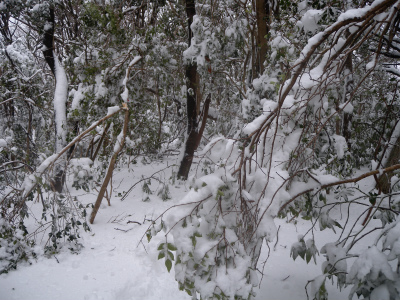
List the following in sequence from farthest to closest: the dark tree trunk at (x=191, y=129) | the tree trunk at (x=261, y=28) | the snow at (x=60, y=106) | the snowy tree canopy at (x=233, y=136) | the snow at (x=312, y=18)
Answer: the dark tree trunk at (x=191, y=129)
the snow at (x=60, y=106)
the tree trunk at (x=261, y=28)
the snow at (x=312, y=18)
the snowy tree canopy at (x=233, y=136)

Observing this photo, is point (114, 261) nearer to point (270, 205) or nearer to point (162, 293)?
point (162, 293)

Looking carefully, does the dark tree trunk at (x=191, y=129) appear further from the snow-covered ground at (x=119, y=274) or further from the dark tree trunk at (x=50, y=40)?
the dark tree trunk at (x=50, y=40)

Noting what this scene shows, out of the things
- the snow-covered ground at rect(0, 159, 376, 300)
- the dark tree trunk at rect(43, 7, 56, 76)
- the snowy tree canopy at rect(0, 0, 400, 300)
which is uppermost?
the dark tree trunk at rect(43, 7, 56, 76)

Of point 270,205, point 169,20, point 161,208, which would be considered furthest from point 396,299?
point 169,20

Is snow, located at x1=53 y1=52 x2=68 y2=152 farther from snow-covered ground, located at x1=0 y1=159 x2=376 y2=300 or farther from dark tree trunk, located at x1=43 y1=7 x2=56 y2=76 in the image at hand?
snow-covered ground, located at x1=0 y1=159 x2=376 y2=300

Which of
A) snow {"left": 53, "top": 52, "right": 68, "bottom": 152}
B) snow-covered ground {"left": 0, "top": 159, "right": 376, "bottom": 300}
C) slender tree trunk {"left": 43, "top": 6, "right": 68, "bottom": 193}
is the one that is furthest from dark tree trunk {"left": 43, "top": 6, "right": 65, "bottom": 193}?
snow-covered ground {"left": 0, "top": 159, "right": 376, "bottom": 300}

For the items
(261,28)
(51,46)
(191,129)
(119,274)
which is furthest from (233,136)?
Result: (51,46)

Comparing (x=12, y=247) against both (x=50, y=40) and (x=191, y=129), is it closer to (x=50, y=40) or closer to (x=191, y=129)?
(x=191, y=129)

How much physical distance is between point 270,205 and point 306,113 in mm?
713

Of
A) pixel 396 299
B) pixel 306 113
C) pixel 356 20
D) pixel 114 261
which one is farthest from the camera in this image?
pixel 114 261

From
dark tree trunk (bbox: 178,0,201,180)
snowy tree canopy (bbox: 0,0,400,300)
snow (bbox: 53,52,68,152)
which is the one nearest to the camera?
snowy tree canopy (bbox: 0,0,400,300)

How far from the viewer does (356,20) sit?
156cm

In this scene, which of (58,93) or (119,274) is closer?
(119,274)

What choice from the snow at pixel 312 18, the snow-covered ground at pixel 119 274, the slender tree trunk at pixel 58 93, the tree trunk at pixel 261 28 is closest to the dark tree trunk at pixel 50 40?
the slender tree trunk at pixel 58 93
